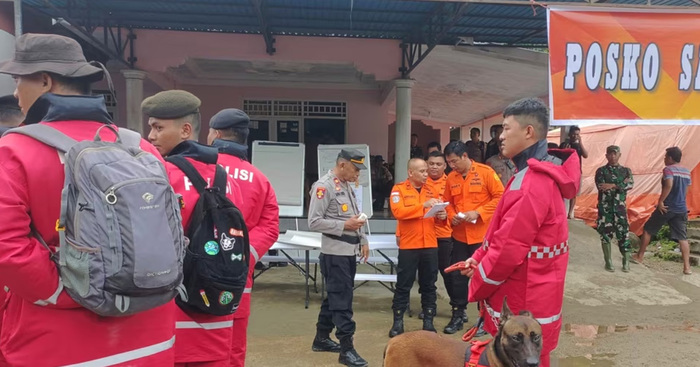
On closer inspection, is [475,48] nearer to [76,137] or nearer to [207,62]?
[207,62]

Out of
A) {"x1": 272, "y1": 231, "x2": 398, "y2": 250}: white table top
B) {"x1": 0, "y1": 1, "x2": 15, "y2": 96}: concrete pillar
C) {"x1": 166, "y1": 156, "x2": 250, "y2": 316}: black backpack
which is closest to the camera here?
{"x1": 166, "y1": 156, "x2": 250, "y2": 316}: black backpack

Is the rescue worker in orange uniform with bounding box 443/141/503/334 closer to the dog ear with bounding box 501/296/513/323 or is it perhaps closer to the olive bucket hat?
the dog ear with bounding box 501/296/513/323

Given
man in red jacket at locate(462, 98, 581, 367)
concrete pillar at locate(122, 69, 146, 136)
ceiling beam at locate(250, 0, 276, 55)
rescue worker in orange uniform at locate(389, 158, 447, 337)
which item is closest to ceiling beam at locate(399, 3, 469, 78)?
ceiling beam at locate(250, 0, 276, 55)

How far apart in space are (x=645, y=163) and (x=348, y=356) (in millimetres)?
10799

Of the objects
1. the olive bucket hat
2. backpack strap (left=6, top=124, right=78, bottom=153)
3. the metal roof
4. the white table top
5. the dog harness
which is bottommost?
the white table top

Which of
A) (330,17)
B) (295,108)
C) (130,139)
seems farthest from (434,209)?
(295,108)

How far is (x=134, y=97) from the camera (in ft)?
29.2

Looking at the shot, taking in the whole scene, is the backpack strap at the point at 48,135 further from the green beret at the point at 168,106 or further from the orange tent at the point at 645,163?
the orange tent at the point at 645,163

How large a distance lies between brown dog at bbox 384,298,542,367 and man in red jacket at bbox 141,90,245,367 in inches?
45.4

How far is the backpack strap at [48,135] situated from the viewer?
60.4 inches

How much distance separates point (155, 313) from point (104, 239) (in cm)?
39

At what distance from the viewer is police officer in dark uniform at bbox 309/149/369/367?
4.29 meters

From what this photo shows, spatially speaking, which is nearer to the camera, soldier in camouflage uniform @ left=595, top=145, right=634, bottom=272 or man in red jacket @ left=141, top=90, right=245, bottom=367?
man in red jacket @ left=141, top=90, right=245, bottom=367

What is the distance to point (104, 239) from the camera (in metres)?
1.47
